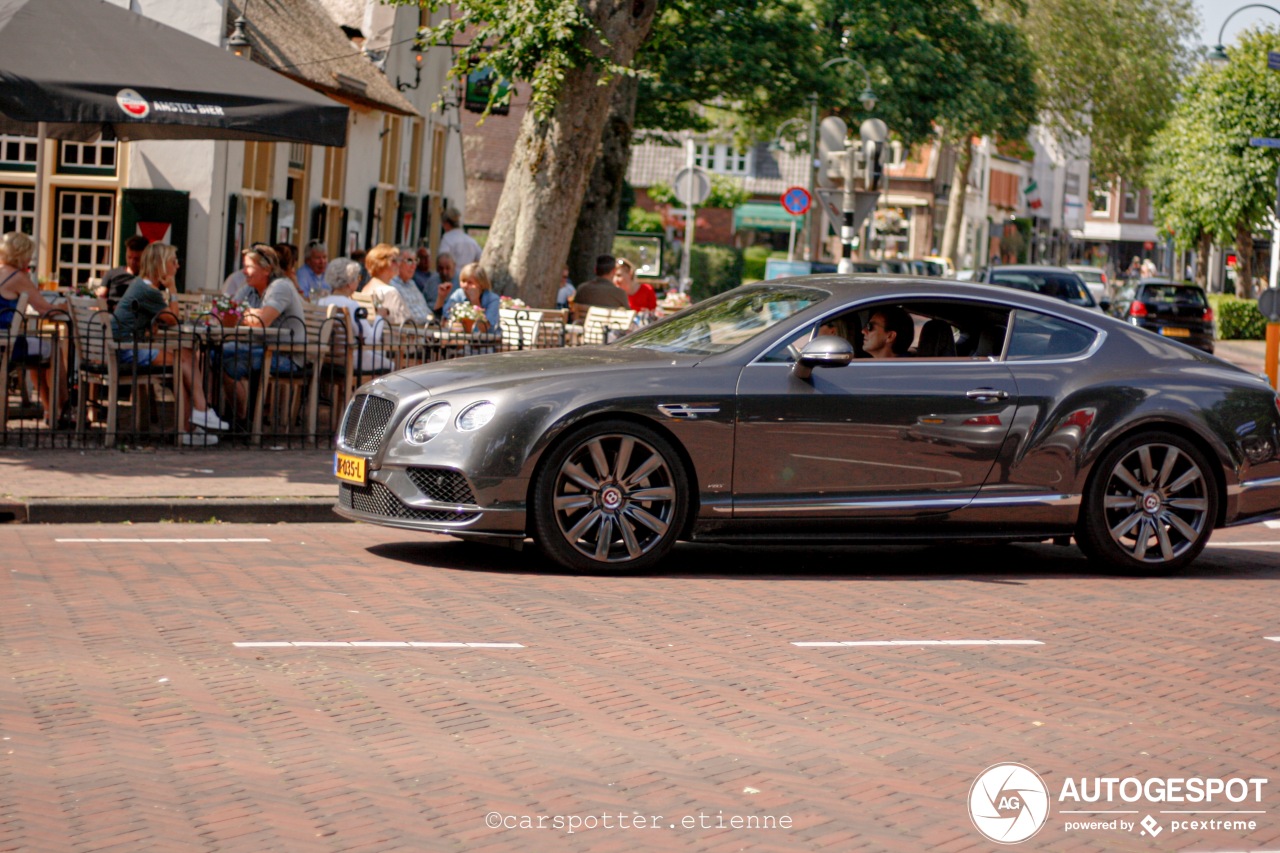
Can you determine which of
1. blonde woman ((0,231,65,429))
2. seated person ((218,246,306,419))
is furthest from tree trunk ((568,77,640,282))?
blonde woman ((0,231,65,429))

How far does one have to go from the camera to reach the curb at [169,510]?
10148 mm

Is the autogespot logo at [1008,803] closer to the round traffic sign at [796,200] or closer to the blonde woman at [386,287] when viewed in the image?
the blonde woman at [386,287]

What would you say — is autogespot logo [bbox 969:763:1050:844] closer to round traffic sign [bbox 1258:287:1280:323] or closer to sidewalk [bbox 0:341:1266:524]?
sidewalk [bbox 0:341:1266:524]

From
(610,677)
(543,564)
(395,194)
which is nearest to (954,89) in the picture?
(395,194)

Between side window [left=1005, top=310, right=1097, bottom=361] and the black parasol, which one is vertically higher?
the black parasol

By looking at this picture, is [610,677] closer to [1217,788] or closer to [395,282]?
[1217,788]

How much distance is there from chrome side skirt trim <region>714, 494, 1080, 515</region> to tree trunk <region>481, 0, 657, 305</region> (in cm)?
895

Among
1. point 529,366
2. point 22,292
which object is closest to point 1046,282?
point 22,292

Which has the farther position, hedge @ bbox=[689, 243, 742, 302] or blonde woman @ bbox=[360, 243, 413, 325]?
hedge @ bbox=[689, 243, 742, 302]

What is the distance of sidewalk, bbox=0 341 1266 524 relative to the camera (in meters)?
10.3

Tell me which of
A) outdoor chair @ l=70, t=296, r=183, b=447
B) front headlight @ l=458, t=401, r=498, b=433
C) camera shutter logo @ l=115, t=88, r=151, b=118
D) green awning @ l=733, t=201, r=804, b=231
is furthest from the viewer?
green awning @ l=733, t=201, r=804, b=231

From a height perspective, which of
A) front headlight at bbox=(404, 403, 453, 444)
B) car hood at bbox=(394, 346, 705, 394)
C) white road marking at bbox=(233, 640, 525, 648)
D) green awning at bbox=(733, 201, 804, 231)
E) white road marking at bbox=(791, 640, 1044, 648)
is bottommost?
white road marking at bbox=(233, 640, 525, 648)

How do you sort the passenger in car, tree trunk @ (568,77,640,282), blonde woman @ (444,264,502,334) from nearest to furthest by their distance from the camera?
the passenger in car → blonde woman @ (444,264,502,334) → tree trunk @ (568,77,640,282)

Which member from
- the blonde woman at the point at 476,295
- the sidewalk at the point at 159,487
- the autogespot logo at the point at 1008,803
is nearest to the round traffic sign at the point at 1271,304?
the blonde woman at the point at 476,295
